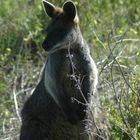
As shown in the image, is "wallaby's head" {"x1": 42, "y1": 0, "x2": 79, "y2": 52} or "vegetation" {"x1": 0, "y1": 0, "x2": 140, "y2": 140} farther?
"vegetation" {"x1": 0, "y1": 0, "x2": 140, "y2": 140}

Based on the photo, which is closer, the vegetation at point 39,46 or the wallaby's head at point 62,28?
the wallaby's head at point 62,28

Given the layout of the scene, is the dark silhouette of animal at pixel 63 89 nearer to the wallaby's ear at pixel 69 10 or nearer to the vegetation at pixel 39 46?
the wallaby's ear at pixel 69 10

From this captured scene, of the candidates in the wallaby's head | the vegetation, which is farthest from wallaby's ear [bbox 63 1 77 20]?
the vegetation

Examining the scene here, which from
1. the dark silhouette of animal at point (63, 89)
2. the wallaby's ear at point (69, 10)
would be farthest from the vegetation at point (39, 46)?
the wallaby's ear at point (69, 10)

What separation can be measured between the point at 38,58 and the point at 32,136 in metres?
2.53

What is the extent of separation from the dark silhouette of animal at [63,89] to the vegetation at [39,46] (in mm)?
386

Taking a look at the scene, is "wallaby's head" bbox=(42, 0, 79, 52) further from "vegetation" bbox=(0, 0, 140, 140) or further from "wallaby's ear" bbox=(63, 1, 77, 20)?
"vegetation" bbox=(0, 0, 140, 140)

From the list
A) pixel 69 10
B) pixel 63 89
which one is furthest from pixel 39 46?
pixel 63 89

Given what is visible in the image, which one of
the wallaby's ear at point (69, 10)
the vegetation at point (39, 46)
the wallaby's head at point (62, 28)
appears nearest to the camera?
the wallaby's head at point (62, 28)

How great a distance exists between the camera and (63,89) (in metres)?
6.38

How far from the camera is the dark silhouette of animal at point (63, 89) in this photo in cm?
632

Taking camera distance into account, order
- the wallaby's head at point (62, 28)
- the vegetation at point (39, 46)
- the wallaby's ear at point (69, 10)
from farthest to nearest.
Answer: the vegetation at point (39, 46) < the wallaby's ear at point (69, 10) < the wallaby's head at point (62, 28)

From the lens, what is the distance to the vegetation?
24.5 feet

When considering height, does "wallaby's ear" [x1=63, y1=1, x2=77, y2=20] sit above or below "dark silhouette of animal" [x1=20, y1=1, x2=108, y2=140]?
above
